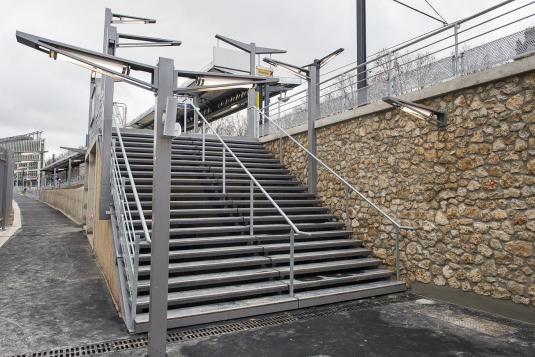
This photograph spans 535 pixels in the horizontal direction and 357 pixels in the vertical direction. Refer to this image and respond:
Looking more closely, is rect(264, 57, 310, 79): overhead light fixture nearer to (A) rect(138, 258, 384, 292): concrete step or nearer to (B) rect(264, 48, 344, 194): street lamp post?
(B) rect(264, 48, 344, 194): street lamp post

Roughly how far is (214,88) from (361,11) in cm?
614

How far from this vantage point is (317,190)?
7.48 metres

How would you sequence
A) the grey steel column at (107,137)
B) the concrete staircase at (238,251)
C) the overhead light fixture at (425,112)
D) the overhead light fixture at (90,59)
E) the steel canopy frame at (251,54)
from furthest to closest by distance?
1. the steel canopy frame at (251,54)
2. the grey steel column at (107,137)
3. the overhead light fixture at (425,112)
4. the concrete staircase at (238,251)
5. the overhead light fixture at (90,59)

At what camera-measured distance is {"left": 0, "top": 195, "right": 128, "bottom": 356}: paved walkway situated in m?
3.49

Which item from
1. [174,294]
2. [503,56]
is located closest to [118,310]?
[174,294]

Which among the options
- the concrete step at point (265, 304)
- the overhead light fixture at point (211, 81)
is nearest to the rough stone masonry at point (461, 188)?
the concrete step at point (265, 304)

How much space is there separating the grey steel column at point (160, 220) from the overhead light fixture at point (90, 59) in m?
0.12

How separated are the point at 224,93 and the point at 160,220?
13.5 metres

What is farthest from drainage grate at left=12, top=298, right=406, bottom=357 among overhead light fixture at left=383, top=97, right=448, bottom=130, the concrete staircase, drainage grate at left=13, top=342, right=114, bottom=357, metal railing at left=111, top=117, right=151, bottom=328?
overhead light fixture at left=383, top=97, right=448, bottom=130

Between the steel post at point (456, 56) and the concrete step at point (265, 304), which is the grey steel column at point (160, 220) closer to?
the concrete step at point (265, 304)

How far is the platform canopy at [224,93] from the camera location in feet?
43.7

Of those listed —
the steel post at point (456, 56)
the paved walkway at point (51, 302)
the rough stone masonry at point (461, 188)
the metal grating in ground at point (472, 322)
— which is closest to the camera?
the paved walkway at point (51, 302)

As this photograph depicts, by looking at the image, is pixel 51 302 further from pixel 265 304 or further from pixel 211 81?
pixel 211 81

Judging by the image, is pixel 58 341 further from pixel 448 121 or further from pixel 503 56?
pixel 503 56
